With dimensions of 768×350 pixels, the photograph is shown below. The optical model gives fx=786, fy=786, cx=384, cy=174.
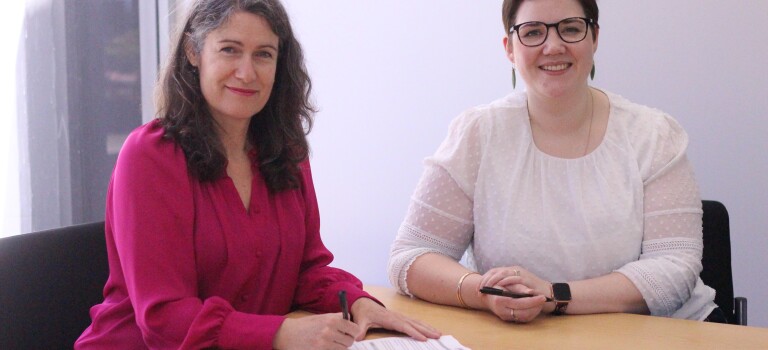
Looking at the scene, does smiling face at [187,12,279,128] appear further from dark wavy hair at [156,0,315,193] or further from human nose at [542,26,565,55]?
human nose at [542,26,565,55]

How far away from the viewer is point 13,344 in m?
1.53

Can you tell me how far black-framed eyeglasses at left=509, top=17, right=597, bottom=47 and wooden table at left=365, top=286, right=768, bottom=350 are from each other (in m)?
0.68

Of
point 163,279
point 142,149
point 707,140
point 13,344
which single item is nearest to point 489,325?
point 163,279

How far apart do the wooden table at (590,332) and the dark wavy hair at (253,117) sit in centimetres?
45

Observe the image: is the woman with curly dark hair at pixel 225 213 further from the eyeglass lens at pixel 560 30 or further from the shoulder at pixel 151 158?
the eyeglass lens at pixel 560 30

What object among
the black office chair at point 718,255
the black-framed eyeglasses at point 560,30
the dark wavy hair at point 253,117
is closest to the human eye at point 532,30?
the black-framed eyeglasses at point 560,30

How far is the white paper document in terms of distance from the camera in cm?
147

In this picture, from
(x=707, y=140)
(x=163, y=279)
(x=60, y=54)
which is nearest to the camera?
(x=163, y=279)

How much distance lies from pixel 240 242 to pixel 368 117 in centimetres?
158

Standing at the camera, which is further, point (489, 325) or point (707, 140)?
point (707, 140)

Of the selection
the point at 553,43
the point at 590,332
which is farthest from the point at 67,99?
the point at 590,332

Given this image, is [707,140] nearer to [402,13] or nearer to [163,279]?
[402,13]

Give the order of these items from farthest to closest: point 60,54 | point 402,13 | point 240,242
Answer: point 402,13
point 60,54
point 240,242

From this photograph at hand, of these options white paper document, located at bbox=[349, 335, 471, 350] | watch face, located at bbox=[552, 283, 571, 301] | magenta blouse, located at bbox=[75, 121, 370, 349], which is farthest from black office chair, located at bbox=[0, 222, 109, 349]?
watch face, located at bbox=[552, 283, 571, 301]
